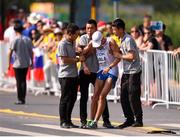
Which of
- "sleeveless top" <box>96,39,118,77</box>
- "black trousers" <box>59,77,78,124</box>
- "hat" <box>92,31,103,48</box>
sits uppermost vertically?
"hat" <box>92,31,103,48</box>

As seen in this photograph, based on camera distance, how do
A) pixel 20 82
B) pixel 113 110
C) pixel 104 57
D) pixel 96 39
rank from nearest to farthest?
1. pixel 96 39
2. pixel 104 57
3. pixel 113 110
4. pixel 20 82

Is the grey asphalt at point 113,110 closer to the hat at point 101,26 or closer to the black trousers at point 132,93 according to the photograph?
the black trousers at point 132,93

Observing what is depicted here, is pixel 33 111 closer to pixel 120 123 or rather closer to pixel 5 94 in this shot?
pixel 120 123

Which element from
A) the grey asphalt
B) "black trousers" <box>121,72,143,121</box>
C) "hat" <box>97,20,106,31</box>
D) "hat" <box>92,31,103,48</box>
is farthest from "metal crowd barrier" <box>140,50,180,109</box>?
"hat" <box>92,31,103,48</box>

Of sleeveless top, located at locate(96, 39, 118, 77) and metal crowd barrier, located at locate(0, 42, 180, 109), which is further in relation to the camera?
metal crowd barrier, located at locate(0, 42, 180, 109)

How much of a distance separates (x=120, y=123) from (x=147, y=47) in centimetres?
422

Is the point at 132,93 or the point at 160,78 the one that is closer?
the point at 132,93

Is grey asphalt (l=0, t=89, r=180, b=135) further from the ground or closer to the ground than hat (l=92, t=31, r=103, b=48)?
closer to the ground

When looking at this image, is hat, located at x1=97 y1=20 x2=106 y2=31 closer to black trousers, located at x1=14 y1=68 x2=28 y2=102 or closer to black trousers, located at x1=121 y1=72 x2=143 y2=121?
black trousers, located at x1=14 y1=68 x2=28 y2=102

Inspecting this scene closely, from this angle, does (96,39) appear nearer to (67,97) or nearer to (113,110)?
(67,97)

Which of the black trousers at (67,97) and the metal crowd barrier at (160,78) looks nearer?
the black trousers at (67,97)

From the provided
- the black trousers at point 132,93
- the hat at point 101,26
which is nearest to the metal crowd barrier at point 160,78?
the hat at point 101,26

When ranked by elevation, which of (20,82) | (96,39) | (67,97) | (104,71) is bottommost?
(67,97)

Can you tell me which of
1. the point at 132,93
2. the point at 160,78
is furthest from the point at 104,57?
the point at 160,78
